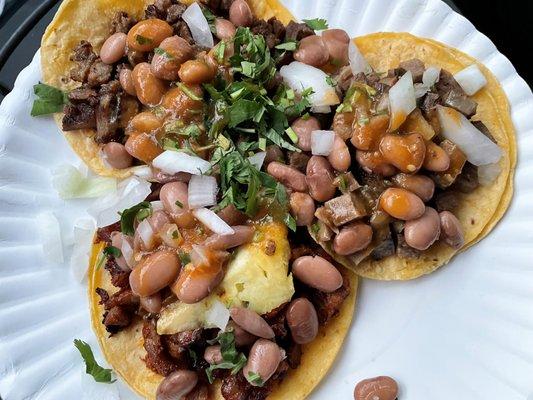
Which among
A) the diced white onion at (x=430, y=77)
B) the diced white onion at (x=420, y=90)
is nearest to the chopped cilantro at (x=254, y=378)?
the diced white onion at (x=420, y=90)

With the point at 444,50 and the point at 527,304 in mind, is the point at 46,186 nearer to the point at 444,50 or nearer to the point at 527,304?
the point at 444,50

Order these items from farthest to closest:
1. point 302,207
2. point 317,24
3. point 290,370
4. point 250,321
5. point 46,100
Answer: point 46,100
point 317,24
point 290,370
point 302,207
point 250,321

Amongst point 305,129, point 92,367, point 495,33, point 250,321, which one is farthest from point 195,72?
point 495,33

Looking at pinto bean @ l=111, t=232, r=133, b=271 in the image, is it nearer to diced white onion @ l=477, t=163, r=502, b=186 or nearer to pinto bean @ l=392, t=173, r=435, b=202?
pinto bean @ l=392, t=173, r=435, b=202

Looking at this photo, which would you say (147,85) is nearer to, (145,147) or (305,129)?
(145,147)

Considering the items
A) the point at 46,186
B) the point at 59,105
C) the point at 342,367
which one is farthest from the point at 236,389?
the point at 59,105

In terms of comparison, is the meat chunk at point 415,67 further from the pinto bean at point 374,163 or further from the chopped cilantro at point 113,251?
the chopped cilantro at point 113,251

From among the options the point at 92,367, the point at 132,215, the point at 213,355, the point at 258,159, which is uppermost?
the point at 258,159
